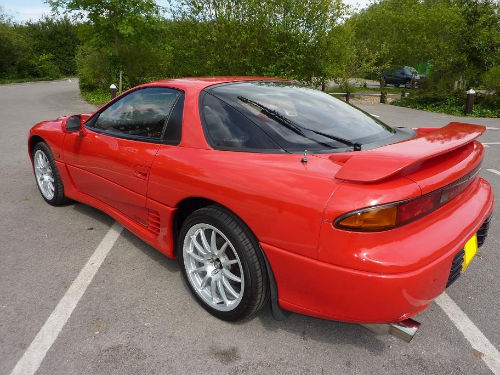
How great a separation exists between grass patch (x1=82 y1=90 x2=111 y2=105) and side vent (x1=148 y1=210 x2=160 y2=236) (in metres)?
12.6

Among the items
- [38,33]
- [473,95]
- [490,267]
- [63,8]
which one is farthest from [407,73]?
[38,33]

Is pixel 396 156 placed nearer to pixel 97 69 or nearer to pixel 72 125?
pixel 72 125

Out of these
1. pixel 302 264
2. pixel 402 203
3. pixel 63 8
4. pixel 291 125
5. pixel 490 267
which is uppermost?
pixel 63 8

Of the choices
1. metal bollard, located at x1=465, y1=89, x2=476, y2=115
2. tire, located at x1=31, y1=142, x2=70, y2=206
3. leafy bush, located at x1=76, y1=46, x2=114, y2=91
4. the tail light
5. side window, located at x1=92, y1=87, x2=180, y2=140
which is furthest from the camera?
leafy bush, located at x1=76, y1=46, x2=114, y2=91

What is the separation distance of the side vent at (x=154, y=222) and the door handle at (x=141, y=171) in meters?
0.24

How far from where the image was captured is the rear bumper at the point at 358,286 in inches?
63.4

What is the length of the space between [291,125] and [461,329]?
1.54 metres

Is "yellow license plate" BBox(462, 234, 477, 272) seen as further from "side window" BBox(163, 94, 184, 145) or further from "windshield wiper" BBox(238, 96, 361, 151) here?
"side window" BBox(163, 94, 184, 145)

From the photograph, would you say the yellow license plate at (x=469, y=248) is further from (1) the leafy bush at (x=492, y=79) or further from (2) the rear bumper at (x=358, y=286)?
(1) the leafy bush at (x=492, y=79)

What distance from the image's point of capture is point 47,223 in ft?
11.7

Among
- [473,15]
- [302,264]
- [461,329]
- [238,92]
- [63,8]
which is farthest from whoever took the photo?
[473,15]

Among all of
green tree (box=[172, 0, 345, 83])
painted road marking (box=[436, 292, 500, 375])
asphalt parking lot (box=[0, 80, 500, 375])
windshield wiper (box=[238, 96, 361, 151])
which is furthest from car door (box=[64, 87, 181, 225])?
green tree (box=[172, 0, 345, 83])

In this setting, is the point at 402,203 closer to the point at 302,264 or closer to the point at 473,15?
the point at 302,264

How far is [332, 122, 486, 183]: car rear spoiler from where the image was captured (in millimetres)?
1638
